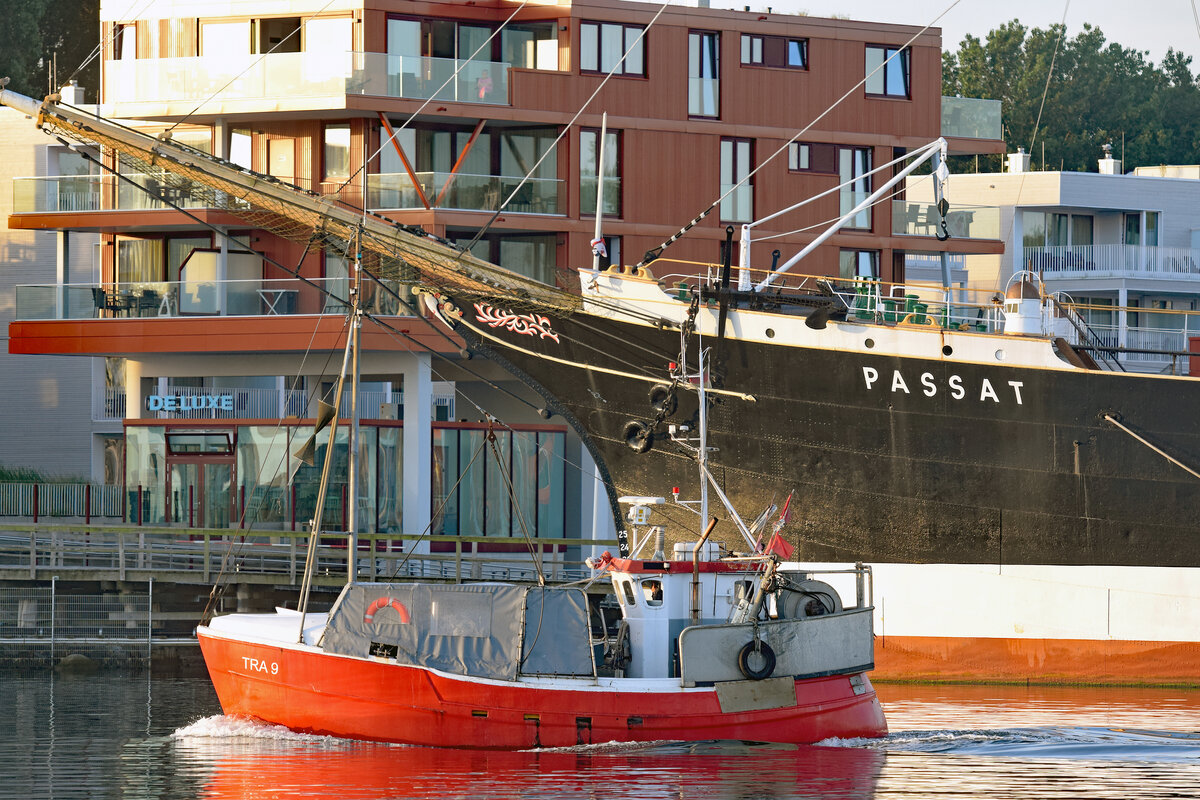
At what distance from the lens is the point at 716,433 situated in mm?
35688

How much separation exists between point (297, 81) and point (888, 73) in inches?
664

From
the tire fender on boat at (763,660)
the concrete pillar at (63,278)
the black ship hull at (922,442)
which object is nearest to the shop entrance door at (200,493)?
the concrete pillar at (63,278)

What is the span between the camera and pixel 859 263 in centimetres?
5266

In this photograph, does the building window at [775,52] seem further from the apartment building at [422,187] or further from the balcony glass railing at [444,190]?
the balcony glass railing at [444,190]

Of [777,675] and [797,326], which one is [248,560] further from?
[777,675]

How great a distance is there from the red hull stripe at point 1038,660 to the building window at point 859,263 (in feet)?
64.4

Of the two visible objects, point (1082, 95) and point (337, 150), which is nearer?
point (337, 150)

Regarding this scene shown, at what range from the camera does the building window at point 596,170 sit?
161 ft

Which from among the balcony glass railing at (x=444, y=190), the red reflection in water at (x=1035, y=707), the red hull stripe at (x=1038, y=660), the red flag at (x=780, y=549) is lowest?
the red reflection in water at (x=1035, y=707)

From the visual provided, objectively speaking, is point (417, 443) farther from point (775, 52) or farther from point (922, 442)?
point (922, 442)

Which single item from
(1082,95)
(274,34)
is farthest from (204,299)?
(1082,95)

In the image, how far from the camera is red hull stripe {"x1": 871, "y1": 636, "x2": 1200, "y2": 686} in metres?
33.2

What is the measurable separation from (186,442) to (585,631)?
2303 centimetres

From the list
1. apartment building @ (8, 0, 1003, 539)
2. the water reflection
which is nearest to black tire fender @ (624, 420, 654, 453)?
apartment building @ (8, 0, 1003, 539)
